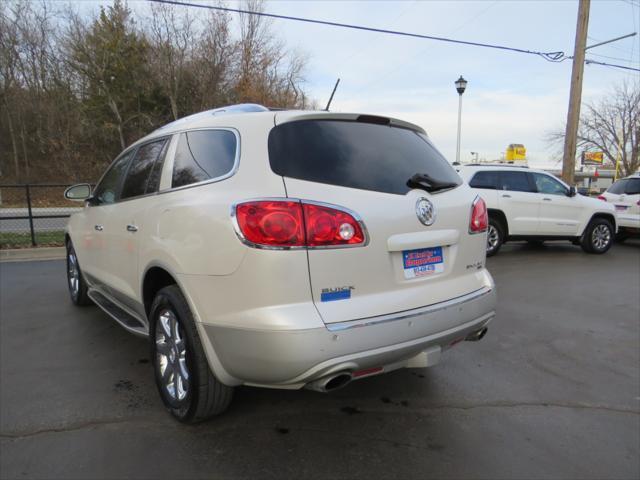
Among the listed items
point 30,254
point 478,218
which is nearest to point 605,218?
point 478,218

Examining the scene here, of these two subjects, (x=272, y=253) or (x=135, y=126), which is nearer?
(x=272, y=253)

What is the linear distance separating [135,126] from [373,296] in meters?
29.3

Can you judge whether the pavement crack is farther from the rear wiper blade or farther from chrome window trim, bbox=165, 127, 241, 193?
the rear wiper blade

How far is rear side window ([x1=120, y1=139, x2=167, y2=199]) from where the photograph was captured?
319cm

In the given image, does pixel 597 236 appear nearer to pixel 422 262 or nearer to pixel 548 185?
pixel 548 185

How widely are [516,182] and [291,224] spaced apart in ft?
27.4

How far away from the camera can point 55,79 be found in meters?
27.9

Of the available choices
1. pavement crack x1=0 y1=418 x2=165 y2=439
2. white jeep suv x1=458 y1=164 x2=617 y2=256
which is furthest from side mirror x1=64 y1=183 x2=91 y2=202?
white jeep suv x1=458 y1=164 x2=617 y2=256

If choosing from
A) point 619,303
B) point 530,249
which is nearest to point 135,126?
point 530,249

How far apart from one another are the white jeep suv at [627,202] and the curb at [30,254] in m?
12.5

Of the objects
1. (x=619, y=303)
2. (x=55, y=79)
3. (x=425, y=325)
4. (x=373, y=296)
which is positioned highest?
(x=55, y=79)

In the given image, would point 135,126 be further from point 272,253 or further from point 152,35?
point 272,253

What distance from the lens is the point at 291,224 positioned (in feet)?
7.06

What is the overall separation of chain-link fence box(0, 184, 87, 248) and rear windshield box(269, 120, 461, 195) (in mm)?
7516
